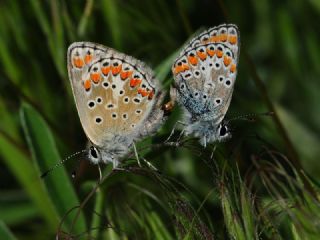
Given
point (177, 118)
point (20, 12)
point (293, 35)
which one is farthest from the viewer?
point (293, 35)

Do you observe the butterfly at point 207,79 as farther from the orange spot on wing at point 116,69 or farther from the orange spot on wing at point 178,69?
the orange spot on wing at point 116,69

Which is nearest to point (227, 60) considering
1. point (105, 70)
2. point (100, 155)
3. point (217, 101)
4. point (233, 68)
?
point (233, 68)

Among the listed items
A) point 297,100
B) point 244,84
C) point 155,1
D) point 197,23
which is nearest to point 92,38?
point 155,1

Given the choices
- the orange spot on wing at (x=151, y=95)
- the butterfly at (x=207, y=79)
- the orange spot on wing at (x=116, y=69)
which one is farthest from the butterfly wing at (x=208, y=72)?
the orange spot on wing at (x=116, y=69)

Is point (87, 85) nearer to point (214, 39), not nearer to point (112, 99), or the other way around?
point (112, 99)

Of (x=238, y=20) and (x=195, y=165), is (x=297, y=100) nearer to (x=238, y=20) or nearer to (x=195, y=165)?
(x=238, y=20)
